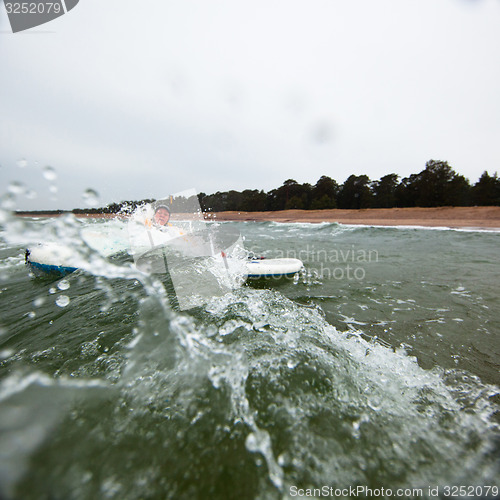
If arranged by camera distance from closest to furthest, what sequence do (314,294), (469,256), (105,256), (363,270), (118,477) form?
1. (118,477)
2. (314,294)
3. (363,270)
4. (105,256)
5. (469,256)

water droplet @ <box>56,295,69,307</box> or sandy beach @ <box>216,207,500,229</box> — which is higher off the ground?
water droplet @ <box>56,295,69,307</box>

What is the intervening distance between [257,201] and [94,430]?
72486mm

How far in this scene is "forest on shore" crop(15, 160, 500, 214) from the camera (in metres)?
40.7

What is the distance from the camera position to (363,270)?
8.48 meters

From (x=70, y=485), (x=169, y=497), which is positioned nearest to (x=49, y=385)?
(x=70, y=485)

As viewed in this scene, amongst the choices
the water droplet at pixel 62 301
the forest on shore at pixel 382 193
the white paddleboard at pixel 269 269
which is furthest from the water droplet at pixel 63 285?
the forest on shore at pixel 382 193

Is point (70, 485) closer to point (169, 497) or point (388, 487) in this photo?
point (169, 497)

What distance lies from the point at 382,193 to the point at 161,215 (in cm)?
5645

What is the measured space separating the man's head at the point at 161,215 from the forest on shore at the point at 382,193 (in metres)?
35.5

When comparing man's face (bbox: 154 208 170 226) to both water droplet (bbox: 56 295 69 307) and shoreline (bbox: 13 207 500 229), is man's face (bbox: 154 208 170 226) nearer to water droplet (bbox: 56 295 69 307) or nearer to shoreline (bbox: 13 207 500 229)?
water droplet (bbox: 56 295 69 307)

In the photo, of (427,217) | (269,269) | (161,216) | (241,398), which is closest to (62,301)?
(161,216)

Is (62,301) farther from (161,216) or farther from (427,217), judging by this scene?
(427,217)

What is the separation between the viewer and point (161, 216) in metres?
9.84

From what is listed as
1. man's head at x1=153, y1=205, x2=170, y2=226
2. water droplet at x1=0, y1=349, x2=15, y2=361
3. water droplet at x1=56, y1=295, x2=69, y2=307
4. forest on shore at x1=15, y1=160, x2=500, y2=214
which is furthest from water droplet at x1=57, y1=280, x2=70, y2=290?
forest on shore at x1=15, y1=160, x2=500, y2=214
